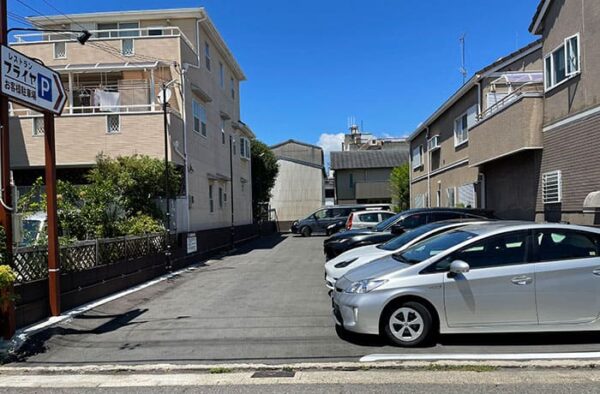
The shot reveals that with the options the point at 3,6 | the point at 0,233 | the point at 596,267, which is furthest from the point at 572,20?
the point at 0,233

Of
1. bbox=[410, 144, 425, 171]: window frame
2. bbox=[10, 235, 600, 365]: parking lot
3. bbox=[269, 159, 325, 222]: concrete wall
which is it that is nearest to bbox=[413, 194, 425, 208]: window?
A: bbox=[410, 144, 425, 171]: window frame

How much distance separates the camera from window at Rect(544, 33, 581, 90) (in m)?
11.8

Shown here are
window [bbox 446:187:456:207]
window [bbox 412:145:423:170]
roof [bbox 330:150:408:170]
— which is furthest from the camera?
roof [bbox 330:150:408:170]

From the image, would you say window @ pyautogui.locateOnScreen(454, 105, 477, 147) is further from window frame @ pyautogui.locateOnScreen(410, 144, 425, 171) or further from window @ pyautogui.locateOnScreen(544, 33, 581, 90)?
window frame @ pyautogui.locateOnScreen(410, 144, 425, 171)

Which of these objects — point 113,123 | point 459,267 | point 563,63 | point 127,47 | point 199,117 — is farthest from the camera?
point 199,117

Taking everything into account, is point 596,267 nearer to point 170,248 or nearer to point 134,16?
point 170,248

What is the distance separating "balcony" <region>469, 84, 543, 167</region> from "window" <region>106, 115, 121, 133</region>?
40.6 ft

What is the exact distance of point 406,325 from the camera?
629 centimetres

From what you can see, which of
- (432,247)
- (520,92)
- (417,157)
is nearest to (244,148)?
(417,157)

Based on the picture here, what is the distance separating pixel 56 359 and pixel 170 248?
904 cm

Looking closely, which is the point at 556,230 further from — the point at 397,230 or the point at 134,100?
the point at 134,100

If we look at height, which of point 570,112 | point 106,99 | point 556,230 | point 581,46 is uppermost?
point 106,99

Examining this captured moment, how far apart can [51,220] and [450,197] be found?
1819 cm

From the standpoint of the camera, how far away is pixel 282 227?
1800 inches
